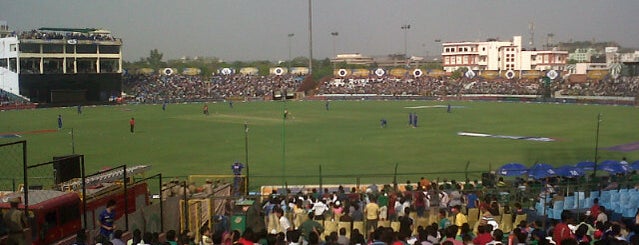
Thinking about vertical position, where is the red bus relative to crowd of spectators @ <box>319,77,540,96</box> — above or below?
below

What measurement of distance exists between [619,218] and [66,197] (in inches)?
496

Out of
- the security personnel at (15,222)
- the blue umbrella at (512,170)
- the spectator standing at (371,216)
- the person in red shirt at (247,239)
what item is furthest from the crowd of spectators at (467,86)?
the security personnel at (15,222)

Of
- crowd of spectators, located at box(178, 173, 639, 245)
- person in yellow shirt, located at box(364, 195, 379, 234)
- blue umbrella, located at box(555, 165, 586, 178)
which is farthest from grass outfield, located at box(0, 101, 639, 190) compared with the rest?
person in yellow shirt, located at box(364, 195, 379, 234)

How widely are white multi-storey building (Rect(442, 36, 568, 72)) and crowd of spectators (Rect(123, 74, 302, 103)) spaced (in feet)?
241

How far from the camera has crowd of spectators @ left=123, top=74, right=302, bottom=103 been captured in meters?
97.9

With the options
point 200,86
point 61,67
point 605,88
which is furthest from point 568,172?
point 200,86

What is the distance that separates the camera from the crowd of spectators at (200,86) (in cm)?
9794

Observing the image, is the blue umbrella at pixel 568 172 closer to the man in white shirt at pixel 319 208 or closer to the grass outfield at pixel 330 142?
the grass outfield at pixel 330 142

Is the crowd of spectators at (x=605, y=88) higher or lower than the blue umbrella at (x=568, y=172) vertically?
higher

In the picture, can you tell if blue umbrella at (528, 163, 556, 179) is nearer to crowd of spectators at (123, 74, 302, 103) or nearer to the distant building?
the distant building

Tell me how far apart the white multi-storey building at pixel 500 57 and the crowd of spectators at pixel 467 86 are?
68.0 metres

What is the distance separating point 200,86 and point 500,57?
9734 centimetres

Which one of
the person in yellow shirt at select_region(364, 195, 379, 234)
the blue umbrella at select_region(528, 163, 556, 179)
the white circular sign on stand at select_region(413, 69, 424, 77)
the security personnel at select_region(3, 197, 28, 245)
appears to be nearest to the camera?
the security personnel at select_region(3, 197, 28, 245)

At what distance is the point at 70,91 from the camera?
8138 cm
